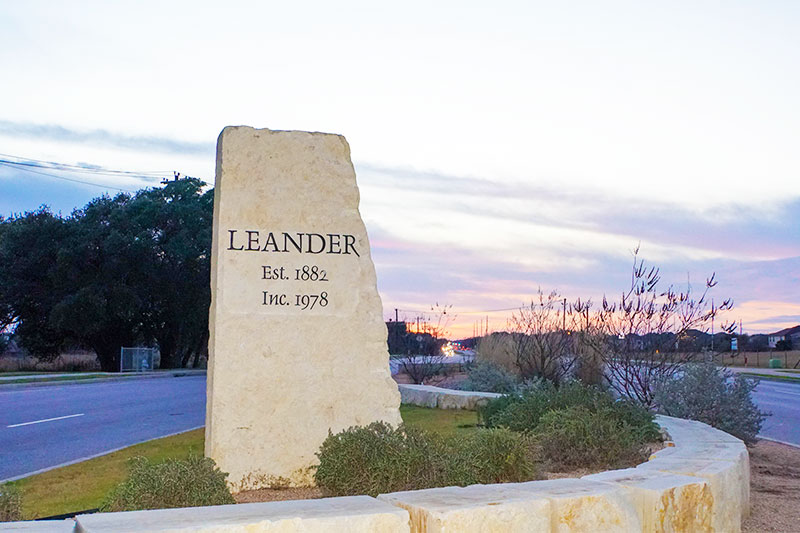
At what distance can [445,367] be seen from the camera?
2578 centimetres

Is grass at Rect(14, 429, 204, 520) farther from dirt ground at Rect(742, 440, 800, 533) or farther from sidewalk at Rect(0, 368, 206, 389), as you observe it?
sidewalk at Rect(0, 368, 206, 389)

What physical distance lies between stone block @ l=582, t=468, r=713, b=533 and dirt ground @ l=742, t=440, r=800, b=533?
1027 mm

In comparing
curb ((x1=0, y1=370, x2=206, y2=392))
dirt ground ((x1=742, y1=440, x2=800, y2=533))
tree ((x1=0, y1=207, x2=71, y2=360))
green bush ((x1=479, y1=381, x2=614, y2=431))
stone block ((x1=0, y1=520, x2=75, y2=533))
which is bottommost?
dirt ground ((x1=742, y1=440, x2=800, y2=533))

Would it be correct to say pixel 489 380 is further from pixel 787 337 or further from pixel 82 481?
pixel 787 337

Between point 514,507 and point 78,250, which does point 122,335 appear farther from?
point 514,507

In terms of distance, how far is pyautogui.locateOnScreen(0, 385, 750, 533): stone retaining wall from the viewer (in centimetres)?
408

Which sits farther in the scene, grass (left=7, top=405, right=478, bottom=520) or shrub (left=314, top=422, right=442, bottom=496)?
grass (left=7, top=405, right=478, bottom=520)

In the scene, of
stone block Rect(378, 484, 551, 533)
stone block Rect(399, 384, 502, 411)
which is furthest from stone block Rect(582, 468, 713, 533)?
stone block Rect(399, 384, 502, 411)

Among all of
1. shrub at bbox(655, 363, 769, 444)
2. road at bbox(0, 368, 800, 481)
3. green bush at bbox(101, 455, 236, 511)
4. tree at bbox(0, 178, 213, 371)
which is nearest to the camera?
green bush at bbox(101, 455, 236, 511)

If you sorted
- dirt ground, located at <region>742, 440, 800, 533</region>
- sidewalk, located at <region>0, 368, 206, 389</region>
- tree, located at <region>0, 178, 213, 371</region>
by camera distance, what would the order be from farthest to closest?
tree, located at <region>0, 178, 213, 371</region> → sidewalk, located at <region>0, 368, 206, 389</region> → dirt ground, located at <region>742, 440, 800, 533</region>

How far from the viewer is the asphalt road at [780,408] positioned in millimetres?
15050

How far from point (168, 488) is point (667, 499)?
3226 mm

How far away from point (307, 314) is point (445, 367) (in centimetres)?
1859

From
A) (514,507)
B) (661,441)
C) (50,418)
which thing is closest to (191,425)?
(50,418)
